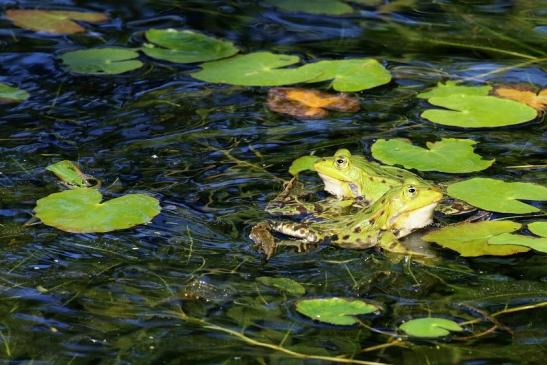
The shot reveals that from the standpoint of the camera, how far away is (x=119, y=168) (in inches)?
188

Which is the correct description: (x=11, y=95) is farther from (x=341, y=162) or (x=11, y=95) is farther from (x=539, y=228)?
(x=539, y=228)

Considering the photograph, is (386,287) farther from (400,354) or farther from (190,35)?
(190,35)

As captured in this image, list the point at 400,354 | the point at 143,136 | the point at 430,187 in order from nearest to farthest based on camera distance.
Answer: the point at 400,354 → the point at 430,187 → the point at 143,136

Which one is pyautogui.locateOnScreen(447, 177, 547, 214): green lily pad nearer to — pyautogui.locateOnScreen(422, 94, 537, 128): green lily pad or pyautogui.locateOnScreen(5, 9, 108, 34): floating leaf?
pyautogui.locateOnScreen(422, 94, 537, 128): green lily pad

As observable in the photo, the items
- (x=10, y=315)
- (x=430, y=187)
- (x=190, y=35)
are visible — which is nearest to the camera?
(x=10, y=315)

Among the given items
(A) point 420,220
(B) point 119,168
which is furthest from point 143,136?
(A) point 420,220

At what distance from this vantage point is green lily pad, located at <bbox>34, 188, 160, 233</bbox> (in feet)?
13.4

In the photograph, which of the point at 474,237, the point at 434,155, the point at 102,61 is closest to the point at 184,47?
the point at 102,61

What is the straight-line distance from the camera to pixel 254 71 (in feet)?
18.9

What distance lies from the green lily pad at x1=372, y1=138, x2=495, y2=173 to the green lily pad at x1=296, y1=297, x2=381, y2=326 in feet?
4.04

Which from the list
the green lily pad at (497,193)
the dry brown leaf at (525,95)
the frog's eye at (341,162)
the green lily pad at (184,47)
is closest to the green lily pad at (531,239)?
the green lily pad at (497,193)

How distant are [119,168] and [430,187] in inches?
59.8

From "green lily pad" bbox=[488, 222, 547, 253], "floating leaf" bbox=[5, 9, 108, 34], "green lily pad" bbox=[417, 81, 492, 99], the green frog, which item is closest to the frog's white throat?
the green frog

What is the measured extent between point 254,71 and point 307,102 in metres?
0.45
